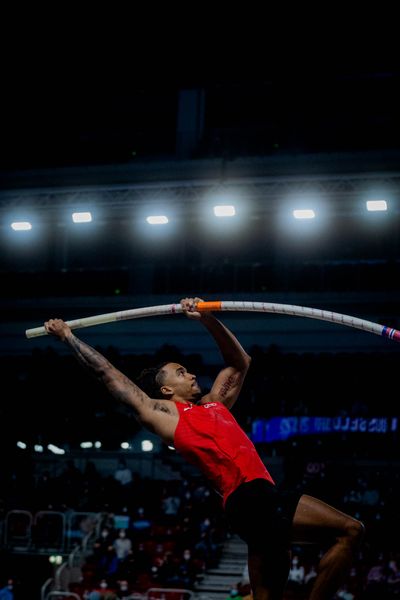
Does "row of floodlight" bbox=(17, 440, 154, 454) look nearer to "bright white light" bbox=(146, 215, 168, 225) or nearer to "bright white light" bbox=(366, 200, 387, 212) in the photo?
"bright white light" bbox=(146, 215, 168, 225)

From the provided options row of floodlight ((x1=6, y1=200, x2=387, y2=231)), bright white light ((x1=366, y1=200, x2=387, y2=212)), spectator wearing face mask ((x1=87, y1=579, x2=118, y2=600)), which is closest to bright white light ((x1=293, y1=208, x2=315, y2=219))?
row of floodlight ((x1=6, y1=200, x2=387, y2=231))

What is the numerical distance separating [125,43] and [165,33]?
577 millimetres

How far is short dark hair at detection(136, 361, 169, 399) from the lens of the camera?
19.0ft

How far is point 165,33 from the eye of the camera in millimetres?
11734

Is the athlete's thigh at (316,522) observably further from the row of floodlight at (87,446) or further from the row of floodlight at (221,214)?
the row of floodlight at (87,446)

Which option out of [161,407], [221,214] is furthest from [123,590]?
[161,407]

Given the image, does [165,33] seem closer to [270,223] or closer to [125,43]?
[125,43]

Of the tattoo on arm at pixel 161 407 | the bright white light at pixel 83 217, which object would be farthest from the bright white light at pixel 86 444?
the tattoo on arm at pixel 161 407

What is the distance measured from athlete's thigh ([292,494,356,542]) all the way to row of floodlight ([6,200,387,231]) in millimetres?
10404

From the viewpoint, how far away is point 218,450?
531 cm

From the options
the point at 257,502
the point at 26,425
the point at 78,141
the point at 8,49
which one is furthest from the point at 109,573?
the point at 78,141

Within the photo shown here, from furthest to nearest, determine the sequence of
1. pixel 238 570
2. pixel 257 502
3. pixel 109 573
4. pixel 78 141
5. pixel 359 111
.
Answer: pixel 78 141 < pixel 359 111 < pixel 238 570 < pixel 109 573 < pixel 257 502

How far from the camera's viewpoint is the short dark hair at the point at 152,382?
5789 mm

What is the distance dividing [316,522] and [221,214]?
1073cm
